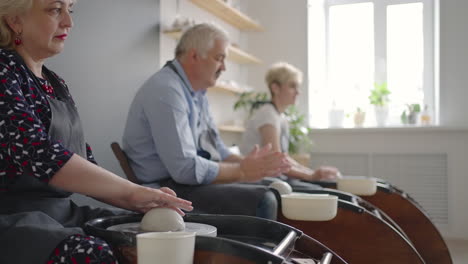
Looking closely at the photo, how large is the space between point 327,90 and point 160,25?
220 centimetres

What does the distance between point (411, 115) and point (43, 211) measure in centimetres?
403

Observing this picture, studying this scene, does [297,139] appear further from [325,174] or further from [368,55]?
[325,174]

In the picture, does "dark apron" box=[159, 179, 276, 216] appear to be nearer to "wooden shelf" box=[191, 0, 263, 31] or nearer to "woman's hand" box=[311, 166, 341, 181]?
"woman's hand" box=[311, 166, 341, 181]

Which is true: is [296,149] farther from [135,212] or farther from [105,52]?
[135,212]

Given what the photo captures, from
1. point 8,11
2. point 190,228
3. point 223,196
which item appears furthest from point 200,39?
point 190,228

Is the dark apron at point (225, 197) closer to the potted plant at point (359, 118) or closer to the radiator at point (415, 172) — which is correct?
the radiator at point (415, 172)

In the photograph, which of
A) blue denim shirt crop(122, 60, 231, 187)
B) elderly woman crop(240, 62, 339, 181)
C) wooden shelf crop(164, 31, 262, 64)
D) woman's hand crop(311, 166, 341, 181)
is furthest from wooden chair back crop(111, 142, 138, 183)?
wooden shelf crop(164, 31, 262, 64)

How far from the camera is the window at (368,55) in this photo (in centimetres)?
463

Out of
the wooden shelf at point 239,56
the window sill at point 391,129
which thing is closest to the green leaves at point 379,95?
the window sill at point 391,129

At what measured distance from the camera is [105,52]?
2.64 metres

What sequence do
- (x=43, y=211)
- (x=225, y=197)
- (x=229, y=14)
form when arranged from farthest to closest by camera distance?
(x=229, y=14) < (x=225, y=197) < (x=43, y=211)

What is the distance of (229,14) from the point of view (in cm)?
451

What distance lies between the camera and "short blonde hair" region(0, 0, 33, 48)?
4.45ft

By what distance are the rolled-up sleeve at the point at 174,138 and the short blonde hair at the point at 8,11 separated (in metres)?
0.75
